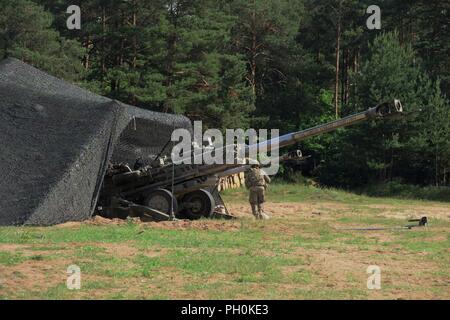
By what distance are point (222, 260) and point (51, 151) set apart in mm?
5550

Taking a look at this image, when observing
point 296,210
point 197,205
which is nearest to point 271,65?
point 296,210

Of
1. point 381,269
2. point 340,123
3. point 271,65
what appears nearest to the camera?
point 381,269

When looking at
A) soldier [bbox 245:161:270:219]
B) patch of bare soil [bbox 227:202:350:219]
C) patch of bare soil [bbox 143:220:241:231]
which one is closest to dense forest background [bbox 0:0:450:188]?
patch of bare soil [bbox 227:202:350:219]

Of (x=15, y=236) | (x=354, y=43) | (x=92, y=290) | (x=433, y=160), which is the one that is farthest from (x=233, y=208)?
(x=354, y=43)

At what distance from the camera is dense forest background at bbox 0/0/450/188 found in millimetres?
34375

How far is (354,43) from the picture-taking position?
44.1 meters

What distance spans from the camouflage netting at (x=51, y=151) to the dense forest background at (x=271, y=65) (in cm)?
1712

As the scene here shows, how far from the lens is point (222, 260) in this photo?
10625mm

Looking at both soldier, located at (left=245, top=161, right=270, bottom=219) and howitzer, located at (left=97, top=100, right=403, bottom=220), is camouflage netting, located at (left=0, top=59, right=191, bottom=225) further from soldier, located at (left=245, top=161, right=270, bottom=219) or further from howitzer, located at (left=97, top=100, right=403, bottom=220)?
soldier, located at (left=245, top=161, right=270, bottom=219)

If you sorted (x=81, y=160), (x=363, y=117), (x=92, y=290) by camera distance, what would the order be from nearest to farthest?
(x=92, y=290), (x=81, y=160), (x=363, y=117)

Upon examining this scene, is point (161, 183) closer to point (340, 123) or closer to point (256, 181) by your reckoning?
point (256, 181)

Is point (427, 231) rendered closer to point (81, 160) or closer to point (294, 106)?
point (81, 160)

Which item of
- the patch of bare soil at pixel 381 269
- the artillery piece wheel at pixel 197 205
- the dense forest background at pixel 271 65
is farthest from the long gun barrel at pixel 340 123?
the dense forest background at pixel 271 65
